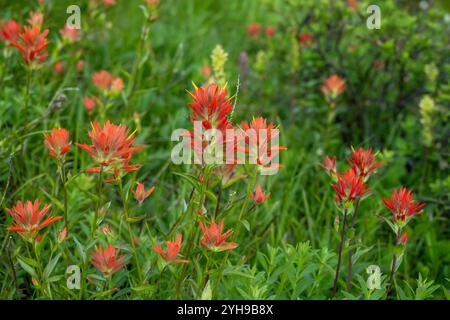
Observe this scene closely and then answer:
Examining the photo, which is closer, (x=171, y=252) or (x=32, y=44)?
(x=171, y=252)

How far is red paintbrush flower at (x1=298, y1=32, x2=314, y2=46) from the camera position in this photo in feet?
11.3

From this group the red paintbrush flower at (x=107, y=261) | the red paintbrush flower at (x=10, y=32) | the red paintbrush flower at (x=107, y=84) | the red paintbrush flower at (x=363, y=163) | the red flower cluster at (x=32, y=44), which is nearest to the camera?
the red paintbrush flower at (x=107, y=261)

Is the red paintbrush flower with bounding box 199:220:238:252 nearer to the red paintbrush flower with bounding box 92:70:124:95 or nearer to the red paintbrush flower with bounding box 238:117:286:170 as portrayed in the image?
the red paintbrush flower with bounding box 238:117:286:170

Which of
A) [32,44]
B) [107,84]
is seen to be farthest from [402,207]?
[107,84]

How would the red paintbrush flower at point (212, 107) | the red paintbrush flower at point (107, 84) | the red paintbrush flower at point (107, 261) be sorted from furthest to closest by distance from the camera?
1. the red paintbrush flower at point (107, 84)
2. the red paintbrush flower at point (107, 261)
3. the red paintbrush flower at point (212, 107)

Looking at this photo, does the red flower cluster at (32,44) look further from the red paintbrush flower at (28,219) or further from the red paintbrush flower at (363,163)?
the red paintbrush flower at (363,163)

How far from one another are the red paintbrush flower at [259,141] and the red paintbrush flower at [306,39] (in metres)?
1.94

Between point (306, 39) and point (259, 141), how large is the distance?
1983mm

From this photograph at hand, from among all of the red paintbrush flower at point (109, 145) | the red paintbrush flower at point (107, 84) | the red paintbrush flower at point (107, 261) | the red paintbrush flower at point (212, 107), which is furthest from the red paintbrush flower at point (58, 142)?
the red paintbrush flower at point (107, 84)

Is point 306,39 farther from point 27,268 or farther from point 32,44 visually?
Answer: point 27,268

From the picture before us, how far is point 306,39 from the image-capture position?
11.3ft

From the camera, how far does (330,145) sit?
3.35m

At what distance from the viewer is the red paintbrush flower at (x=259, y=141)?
1.58 metres
